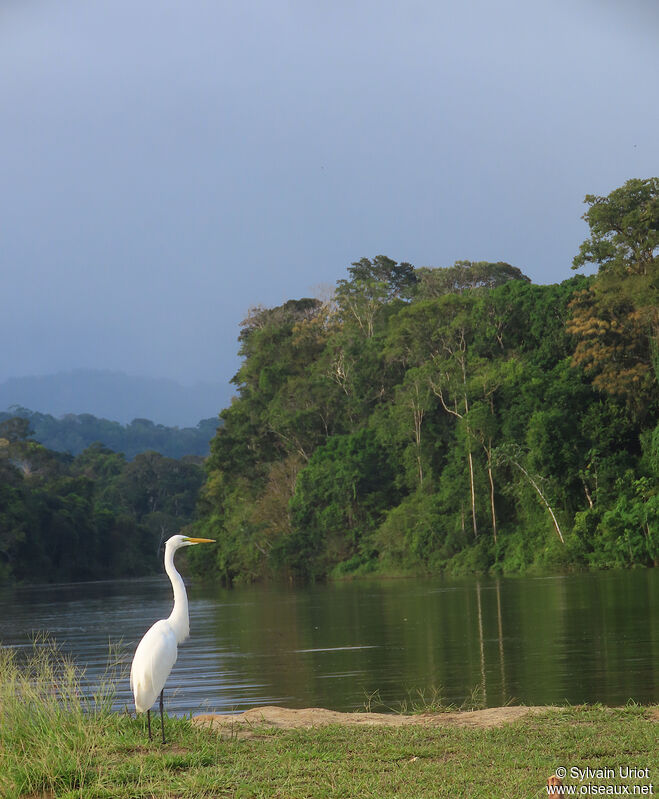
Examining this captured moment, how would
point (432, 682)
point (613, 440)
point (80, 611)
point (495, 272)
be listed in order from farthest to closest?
point (495, 272) < point (613, 440) < point (80, 611) < point (432, 682)

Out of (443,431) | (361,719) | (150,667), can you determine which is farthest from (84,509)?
(150,667)

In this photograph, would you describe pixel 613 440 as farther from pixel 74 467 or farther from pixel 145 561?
pixel 74 467

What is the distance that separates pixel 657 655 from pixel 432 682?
2967 millimetres

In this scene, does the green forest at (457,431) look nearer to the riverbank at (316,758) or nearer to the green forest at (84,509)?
the green forest at (84,509)

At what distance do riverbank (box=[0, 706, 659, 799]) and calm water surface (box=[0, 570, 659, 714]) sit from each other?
2.69 metres

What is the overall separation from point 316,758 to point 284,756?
21 centimetres

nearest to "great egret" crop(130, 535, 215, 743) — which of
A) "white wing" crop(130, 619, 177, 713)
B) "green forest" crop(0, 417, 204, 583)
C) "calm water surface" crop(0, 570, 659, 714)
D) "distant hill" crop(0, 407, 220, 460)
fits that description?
"white wing" crop(130, 619, 177, 713)

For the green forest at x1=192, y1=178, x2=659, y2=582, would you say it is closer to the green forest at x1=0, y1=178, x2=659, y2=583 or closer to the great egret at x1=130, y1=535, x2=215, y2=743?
the green forest at x1=0, y1=178, x2=659, y2=583

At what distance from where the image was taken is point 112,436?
163500 mm

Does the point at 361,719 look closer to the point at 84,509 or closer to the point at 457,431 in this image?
the point at 457,431

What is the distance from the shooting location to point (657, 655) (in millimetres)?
13172

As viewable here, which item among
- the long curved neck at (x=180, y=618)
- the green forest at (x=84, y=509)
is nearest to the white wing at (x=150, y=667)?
the long curved neck at (x=180, y=618)

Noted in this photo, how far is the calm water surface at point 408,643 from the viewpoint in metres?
11.9

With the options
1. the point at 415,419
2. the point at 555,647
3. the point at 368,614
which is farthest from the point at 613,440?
the point at 555,647
